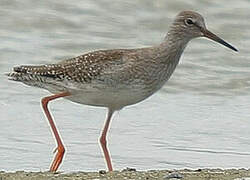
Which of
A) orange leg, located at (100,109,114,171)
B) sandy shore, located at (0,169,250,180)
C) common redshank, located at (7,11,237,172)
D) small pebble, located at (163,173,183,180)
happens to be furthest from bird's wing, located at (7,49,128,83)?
small pebble, located at (163,173,183,180)

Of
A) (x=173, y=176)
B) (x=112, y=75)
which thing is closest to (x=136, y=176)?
(x=173, y=176)

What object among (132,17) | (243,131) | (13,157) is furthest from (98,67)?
(132,17)

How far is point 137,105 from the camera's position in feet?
48.4

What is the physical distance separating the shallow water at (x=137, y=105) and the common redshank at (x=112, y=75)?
973 mm

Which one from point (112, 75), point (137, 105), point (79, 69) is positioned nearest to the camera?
point (112, 75)

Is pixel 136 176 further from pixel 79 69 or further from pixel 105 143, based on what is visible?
pixel 105 143

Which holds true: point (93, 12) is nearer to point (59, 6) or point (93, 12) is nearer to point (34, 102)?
point (59, 6)

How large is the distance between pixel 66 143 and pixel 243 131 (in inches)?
86.3

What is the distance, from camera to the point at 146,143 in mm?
12961

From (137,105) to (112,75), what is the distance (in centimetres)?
360

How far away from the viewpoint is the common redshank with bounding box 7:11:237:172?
36.7 feet

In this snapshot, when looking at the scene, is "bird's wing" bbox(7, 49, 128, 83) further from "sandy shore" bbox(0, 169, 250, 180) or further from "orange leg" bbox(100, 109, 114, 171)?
"sandy shore" bbox(0, 169, 250, 180)

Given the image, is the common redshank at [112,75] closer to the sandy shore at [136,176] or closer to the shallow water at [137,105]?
the shallow water at [137,105]

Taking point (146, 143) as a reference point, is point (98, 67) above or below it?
above
